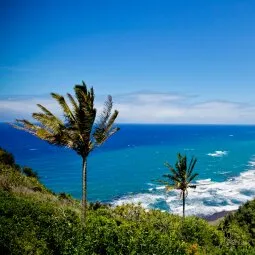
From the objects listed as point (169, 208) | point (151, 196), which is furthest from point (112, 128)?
point (151, 196)

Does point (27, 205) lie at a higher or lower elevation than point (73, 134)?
lower

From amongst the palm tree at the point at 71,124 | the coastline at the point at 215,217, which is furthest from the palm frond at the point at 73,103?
the coastline at the point at 215,217

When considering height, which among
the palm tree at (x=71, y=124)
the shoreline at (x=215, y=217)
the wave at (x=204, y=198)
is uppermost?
the palm tree at (x=71, y=124)

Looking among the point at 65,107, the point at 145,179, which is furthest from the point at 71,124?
the point at 145,179

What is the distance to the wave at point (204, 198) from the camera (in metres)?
68.7

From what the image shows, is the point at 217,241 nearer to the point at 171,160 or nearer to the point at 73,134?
the point at 73,134

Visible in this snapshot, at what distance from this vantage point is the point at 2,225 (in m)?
19.6

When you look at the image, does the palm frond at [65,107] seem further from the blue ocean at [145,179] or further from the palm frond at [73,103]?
the blue ocean at [145,179]

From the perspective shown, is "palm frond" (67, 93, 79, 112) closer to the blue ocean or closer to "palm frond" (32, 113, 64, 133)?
"palm frond" (32, 113, 64, 133)

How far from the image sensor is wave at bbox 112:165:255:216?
6869 cm

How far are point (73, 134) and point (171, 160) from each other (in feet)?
371

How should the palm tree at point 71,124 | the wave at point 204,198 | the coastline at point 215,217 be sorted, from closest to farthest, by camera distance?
the palm tree at point 71,124
the coastline at point 215,217
the wave at point 204,198

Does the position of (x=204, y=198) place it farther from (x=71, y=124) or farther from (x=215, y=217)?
(x=71, y=124)

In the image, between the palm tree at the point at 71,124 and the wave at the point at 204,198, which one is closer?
the palm tree at the point at 71,124
